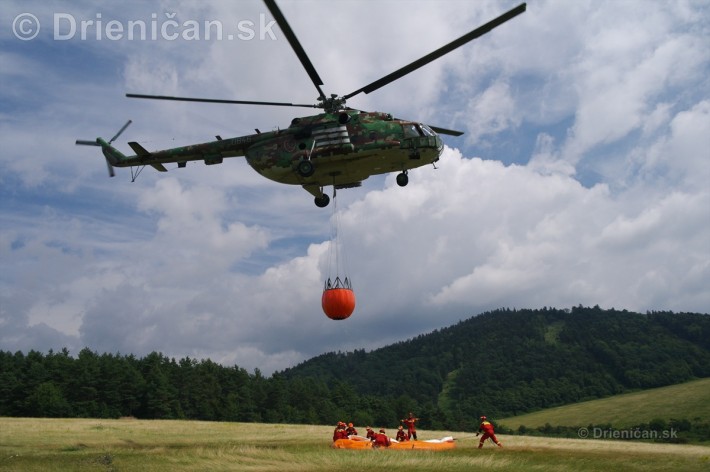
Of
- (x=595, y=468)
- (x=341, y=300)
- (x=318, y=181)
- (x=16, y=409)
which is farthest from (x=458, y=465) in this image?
(x=16, y=409)

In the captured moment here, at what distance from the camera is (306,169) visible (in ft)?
78.2

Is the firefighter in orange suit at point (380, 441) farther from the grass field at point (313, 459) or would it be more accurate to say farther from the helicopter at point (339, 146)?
the helicopter at point (339, 146)

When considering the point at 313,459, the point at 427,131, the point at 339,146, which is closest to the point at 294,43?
the point at 339,146

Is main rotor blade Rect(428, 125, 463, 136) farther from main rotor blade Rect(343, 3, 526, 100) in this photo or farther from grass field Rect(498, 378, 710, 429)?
grass field Rect(498, 378, 710, 429)

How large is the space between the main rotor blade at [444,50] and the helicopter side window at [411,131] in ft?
6.89

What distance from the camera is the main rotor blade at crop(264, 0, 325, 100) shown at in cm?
1883

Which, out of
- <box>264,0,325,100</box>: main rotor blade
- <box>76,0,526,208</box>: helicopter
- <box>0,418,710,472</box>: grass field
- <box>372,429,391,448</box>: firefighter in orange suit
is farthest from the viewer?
<box>372,429,391,448</box>: firefighter in orange suit

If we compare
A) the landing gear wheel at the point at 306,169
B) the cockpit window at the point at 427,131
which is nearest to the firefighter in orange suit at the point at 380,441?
the landing gear wheel at the point at 306,169

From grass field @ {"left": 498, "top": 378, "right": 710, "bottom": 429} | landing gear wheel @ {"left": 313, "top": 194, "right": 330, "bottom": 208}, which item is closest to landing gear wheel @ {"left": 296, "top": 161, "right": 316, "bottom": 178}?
landing gear wheel @ {"left": 313, "top": 194, "right": 330, "bottom": 208}

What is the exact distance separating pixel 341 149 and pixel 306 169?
1504mm

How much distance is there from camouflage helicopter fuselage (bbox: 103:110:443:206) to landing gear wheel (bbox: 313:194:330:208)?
735 millimetres

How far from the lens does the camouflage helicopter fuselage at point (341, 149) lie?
23734 millimetres

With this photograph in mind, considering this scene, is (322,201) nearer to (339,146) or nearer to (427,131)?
(339,146)

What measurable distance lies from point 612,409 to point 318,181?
142m
